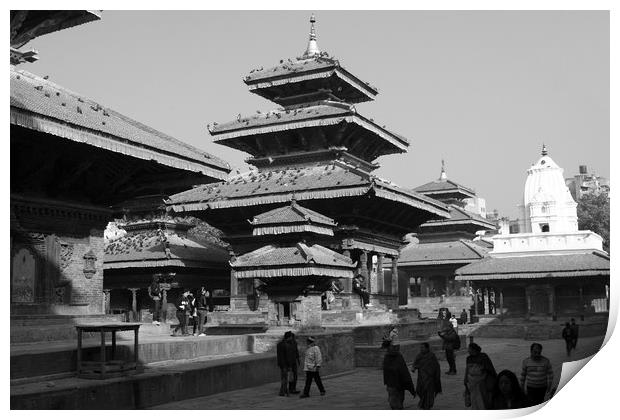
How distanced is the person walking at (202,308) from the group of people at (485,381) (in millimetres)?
12574

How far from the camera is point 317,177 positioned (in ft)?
93.2

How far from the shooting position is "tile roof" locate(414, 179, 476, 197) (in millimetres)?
53250

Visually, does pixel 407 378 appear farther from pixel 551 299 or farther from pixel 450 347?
pixel 551 299

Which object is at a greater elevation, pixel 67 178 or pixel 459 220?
pixel 459 220

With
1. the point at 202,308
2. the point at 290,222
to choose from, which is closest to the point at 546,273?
the point at 202,308

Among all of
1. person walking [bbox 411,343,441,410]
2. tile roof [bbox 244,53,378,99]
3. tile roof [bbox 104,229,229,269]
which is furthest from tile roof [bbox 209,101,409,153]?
person walking [bbox 411,343,441,410]

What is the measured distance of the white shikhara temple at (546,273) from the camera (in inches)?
1438

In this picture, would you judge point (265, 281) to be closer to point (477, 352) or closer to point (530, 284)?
point (477, 352)

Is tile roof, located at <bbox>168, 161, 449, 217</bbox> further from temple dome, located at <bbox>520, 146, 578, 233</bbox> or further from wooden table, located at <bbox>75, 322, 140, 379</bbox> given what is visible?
temple dome, located at <bbox>520, 146, 578, 233</bbox>

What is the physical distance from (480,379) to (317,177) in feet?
57.9

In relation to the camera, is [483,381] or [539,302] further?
[539,302]

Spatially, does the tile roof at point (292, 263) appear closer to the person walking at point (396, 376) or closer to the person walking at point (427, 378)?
the person walking at point (427, 378)

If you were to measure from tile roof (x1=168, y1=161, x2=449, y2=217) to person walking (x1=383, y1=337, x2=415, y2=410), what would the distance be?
13.4m

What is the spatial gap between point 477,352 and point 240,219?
62.2 ft
